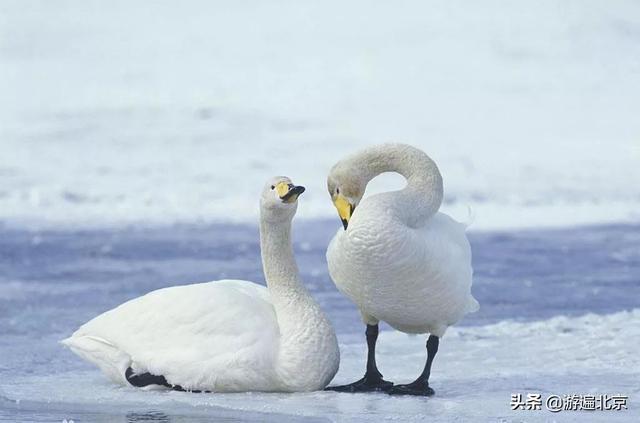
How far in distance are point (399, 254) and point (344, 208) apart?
486 millimetres

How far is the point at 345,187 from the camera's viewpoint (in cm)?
593

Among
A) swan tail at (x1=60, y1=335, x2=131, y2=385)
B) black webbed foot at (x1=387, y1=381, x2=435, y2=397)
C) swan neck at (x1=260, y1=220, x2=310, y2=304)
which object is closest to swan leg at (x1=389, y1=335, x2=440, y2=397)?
black webbed foot at (x1=387, y1=381, x2=435, y2=397)

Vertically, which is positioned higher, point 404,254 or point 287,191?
point 287,191

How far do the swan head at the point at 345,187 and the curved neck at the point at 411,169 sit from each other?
0.13 feet

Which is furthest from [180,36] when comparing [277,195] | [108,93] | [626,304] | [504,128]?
[277,195]

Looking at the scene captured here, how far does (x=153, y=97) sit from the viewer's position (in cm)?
1988

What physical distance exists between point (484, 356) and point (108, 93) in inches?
557

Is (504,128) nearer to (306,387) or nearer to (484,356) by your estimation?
(484,356)

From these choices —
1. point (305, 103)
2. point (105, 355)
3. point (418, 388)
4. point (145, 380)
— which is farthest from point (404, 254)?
point (305, 103)

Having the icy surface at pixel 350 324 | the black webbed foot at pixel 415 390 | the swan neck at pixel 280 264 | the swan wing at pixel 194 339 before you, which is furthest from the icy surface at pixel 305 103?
the black webbed foot at pixel 415 390

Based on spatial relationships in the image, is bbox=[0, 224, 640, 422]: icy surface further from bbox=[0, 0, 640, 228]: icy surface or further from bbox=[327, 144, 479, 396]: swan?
bbox=[0, 0, 640, 228]: icy surface

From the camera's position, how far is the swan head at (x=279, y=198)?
564cm

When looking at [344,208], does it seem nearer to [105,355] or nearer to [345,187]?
[345,187]

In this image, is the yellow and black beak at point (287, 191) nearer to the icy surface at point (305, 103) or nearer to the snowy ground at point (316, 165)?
the snowy ground at point (316, 165)
